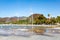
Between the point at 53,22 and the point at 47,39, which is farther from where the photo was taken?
the point at 53,22

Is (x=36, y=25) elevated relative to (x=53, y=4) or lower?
lower

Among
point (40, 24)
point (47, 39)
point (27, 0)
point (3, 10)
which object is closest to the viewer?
point (47, 39)

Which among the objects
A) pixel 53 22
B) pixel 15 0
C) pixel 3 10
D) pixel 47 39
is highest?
pixel 15 0

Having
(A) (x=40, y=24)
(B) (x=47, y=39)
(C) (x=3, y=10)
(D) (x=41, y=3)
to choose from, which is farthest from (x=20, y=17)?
(B) (x=47, y=39)

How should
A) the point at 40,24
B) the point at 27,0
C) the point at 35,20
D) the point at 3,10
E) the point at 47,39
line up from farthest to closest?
the point at 40,24 → the point at 35,20 → the point at 3,10 → the point at 27,0 → the point at 47,39

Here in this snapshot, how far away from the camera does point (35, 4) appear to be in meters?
3.87

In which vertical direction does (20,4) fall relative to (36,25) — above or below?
above

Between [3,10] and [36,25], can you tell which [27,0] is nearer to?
[3,10]

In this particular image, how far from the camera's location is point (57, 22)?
521 centimetres

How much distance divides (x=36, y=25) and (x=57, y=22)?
2.82 feet

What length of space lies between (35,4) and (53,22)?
154cm

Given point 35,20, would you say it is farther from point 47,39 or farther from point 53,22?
point 47,39

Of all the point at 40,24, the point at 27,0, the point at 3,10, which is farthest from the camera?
the point at 40,24

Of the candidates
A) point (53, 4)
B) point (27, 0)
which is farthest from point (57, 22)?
point (27, 0)
